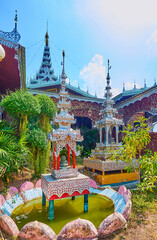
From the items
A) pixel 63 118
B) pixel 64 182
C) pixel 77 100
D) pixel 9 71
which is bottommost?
pixel 64 182

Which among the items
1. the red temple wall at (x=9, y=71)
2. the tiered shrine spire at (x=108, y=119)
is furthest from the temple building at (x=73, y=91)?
the tiered shrine spire at (x=108, y=119)

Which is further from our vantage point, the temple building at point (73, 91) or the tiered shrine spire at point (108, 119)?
the tiered shrine spire at point (108, 119)

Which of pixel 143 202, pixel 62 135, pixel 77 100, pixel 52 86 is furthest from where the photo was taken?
pixel 52 86

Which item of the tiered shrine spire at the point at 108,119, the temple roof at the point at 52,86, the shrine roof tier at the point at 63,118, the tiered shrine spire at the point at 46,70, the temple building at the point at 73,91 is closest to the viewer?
the shrine roof tier at the point at 63,118

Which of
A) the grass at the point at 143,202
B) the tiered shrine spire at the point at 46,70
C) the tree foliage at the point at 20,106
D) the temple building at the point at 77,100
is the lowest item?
the grass at the point at 143,202

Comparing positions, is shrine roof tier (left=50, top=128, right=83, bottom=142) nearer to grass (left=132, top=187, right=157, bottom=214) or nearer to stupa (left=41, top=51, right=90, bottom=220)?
stupa (left=41, top=51, right=90, bottom=220)

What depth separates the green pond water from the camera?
427 centimetres

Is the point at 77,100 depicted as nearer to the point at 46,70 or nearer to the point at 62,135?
the point at 62,135

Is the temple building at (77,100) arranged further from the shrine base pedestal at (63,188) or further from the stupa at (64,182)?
the shrine base pedestal at (63,188)

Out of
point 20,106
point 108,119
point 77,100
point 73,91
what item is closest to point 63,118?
point 20,106

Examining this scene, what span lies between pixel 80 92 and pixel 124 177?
53.7 feet

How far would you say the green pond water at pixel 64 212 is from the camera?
4270mm

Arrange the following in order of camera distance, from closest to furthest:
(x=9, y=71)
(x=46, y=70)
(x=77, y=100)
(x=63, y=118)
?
(x=63, y=118)
(x=9, y=71)
(x=77, y=100)
(x=46, y=70)

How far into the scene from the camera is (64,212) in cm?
486
